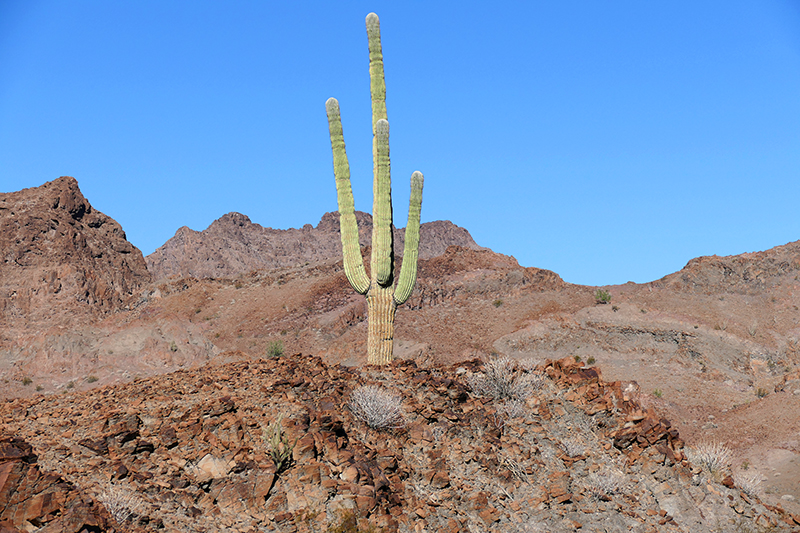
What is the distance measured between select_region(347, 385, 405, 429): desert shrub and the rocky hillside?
1.4 inches

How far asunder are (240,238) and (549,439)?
90.5 meters

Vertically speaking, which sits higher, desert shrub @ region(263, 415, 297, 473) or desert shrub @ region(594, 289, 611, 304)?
desert shrub @ region(594, 289, 611, 304)

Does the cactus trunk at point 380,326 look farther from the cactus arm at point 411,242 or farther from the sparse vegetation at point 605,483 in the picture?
the sparse vegetation at point 605,483

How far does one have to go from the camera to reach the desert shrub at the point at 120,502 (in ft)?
25.2

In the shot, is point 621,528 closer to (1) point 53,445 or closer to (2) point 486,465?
(2) point 486,465

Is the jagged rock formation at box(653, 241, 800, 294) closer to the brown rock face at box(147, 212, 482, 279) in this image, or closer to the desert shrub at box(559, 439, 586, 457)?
the desert shrub at box(559, 439, 586, 457)

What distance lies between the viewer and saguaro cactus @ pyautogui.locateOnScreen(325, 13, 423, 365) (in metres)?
15.6

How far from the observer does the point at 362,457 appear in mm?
10102

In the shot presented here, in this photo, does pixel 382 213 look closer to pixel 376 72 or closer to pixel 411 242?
pixel 411 242

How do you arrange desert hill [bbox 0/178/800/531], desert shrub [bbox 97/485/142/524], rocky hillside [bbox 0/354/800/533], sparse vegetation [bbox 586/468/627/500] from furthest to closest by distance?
desert hill [bbox 0/178/800/531] → sparse vegetation [bbox 586/468/627/500] → rocky hillside [bbox 0/354/800/533] → desert shrub [bbox 97/485/142/524]

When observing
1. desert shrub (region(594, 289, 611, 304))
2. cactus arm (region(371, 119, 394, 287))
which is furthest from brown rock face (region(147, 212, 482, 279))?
cactus arm (region(371, 119, 394, 287))

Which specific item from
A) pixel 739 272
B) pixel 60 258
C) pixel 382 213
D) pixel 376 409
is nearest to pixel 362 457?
pixel 376 409

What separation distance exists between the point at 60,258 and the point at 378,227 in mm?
36221

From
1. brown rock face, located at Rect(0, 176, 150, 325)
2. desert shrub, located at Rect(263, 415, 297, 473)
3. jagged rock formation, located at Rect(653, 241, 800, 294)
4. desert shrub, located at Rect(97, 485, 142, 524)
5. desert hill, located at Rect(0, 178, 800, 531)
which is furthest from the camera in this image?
jagged rock formation, located at Rect(653, 241, 800, 294)
